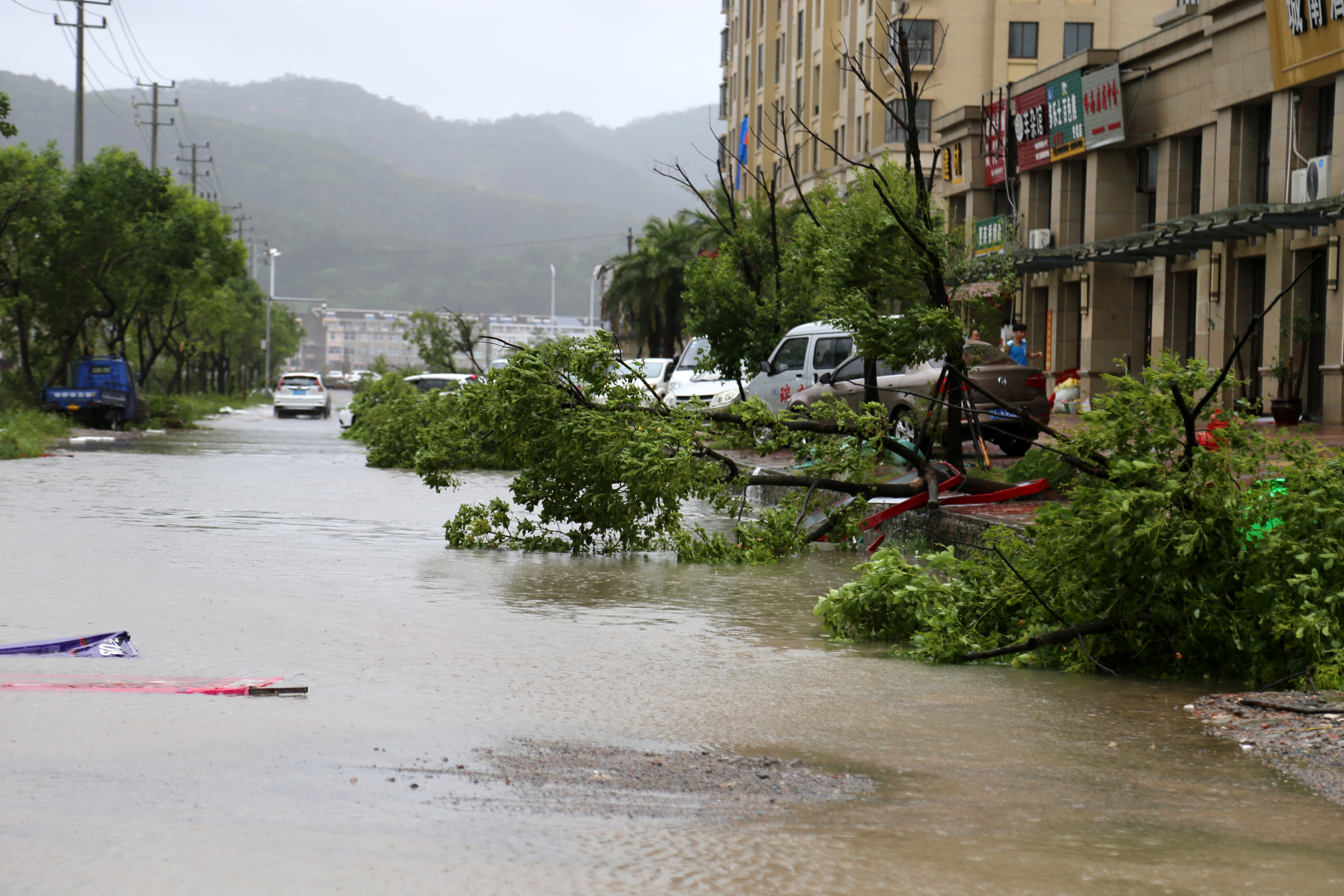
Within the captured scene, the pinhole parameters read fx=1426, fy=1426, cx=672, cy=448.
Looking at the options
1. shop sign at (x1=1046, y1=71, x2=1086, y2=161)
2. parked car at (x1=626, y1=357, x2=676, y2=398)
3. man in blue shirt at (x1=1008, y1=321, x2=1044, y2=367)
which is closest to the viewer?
man in blue shirt at (x1=1008, y1=321, x2=1044, y2=367)

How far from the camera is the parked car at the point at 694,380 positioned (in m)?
26.4

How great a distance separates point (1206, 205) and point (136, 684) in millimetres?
26350

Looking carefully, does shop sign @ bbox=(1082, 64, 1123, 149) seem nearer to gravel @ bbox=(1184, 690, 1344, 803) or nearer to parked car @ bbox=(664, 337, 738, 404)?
parked car @ bbox=(664, 337, 738, 404)

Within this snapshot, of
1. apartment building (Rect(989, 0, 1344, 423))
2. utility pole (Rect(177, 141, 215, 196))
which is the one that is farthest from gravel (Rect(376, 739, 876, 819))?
utility pole (Rect(177, 141, 215, 196))

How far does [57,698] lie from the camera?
614cm

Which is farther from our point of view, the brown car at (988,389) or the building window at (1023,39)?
the building window at (1023,39)

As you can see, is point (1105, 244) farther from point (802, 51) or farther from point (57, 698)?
point (802, 51)

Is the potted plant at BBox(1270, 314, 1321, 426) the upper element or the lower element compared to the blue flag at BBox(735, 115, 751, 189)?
lower

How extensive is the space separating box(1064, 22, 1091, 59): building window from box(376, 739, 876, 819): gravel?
47.0 meters

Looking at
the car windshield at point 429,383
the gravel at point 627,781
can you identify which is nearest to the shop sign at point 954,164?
the car windshield at point 429,383

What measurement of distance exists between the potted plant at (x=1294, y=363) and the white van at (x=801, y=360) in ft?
25.6

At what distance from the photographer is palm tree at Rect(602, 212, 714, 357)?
55.7 metres

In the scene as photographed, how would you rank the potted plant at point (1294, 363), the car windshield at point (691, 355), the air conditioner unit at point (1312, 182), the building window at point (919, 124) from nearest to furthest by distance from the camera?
the air conditioner unit at point (1312, 182)
the potted plant at point (1294, 363)
the car windshield at point (691, 355)
the building window at point (919, 124)

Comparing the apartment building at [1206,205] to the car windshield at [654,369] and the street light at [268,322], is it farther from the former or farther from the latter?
the street light at [268,322]
